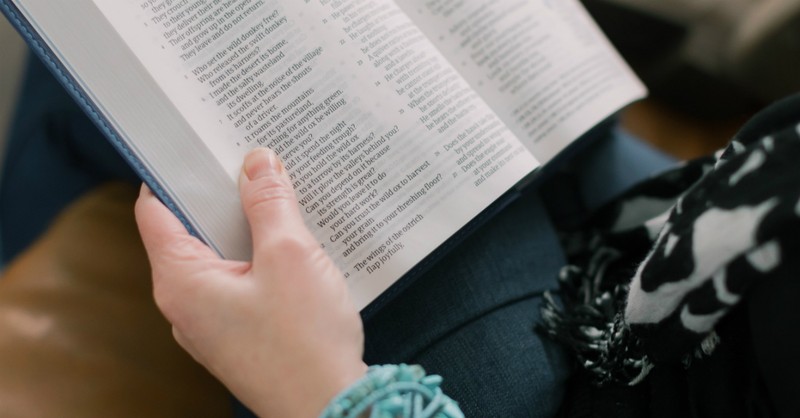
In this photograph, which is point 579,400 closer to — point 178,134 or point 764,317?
point 764,317

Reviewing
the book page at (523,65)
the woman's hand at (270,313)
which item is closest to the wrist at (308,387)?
the woman's hand at (270,313)

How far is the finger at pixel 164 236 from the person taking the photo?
1.34 ft

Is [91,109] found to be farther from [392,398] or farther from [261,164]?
[392,398]

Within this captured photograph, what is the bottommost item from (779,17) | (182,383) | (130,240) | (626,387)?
(626,387)

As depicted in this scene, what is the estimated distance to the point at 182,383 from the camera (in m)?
0.57

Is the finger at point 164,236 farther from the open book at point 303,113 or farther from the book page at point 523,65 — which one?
the book page at point 523,65

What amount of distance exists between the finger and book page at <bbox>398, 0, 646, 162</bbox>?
0.26 metres

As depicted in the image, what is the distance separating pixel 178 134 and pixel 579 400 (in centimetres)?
35

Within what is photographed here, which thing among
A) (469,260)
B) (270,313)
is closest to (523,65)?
(469,260)

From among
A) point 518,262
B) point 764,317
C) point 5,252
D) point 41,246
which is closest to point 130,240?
point 41,246

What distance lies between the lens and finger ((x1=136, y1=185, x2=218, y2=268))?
41 centimetres

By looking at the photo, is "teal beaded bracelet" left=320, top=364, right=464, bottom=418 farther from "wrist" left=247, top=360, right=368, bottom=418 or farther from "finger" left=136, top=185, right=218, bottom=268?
"finger" left=136, top=185, right=218, bottom=268

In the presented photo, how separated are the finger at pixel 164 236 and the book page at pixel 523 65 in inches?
10.2

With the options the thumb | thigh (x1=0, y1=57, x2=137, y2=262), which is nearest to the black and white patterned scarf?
the thumb
